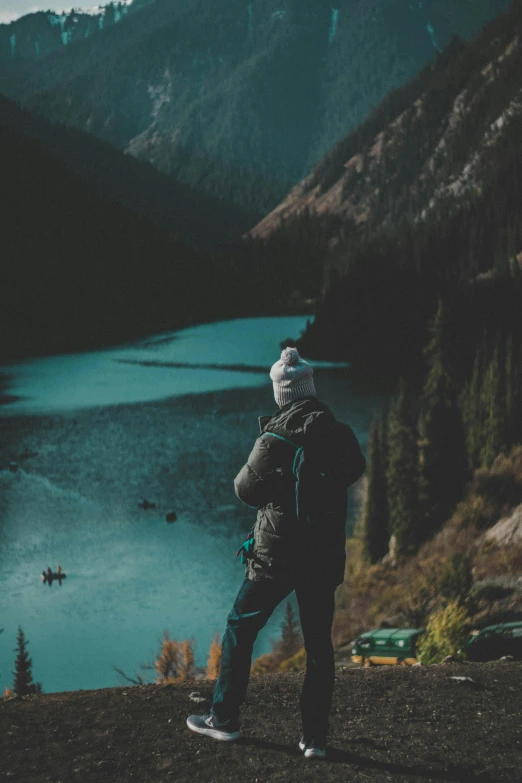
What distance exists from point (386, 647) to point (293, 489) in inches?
436

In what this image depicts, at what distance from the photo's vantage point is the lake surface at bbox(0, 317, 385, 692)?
4616cm

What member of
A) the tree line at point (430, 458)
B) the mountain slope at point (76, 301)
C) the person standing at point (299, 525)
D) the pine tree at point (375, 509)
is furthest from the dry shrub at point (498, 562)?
the mountain slope at point (76, 301)

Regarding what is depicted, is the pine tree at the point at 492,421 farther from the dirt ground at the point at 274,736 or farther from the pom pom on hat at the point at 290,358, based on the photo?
the pom pom on hat at the point at 290,358

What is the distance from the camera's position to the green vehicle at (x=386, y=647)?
50.5ft

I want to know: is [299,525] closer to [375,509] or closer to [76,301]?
[375,509]

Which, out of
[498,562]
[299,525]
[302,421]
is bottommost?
[498,562]

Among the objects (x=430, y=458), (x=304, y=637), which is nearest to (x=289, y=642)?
(x=430, y=458)

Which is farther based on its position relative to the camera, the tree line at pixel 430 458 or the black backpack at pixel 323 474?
the tree line at pixel 430 458

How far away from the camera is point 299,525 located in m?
5.69

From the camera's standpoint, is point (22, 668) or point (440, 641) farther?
point (22, 668)

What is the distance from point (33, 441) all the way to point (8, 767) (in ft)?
221

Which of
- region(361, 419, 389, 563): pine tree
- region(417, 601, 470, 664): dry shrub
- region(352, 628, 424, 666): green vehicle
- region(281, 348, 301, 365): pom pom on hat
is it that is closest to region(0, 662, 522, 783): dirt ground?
region(281, 348, 301, 365): pom pom on hat

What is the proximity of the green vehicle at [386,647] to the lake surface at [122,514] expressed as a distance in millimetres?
30054

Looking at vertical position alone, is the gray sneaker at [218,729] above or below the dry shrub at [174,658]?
above
